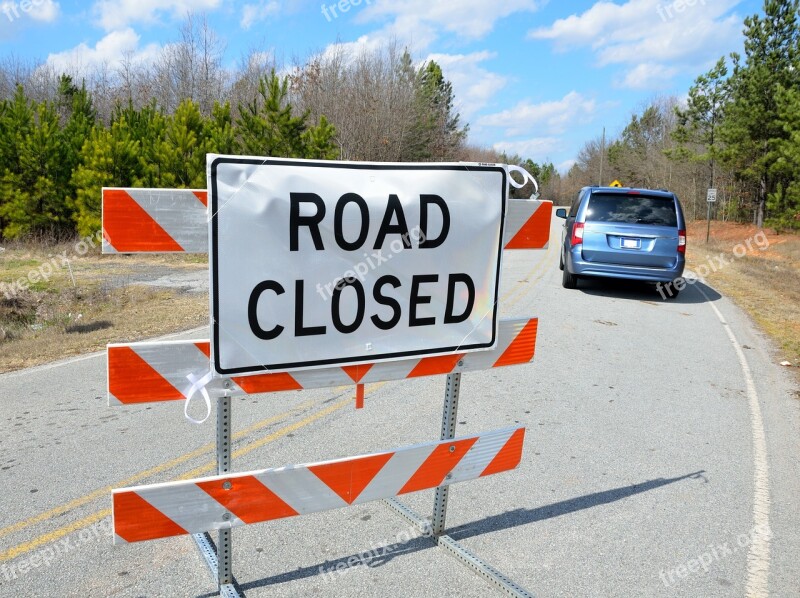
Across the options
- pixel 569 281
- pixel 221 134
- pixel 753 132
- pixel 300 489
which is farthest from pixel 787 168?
pixel 300 489

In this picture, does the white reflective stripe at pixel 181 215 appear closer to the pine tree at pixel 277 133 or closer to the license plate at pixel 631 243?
the license plate at pixel 631 243

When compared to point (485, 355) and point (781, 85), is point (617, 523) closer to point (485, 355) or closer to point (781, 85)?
point (485, 355)

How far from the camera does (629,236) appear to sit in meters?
12.4

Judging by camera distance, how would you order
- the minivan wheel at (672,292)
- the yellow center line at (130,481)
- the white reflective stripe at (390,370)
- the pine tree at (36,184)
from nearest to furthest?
1. the white reflective stripe at (390,370)
2. the yellow center line at (130,481)
3. the minivan wheel at (672,292)
4. the pine tree at (36,184)

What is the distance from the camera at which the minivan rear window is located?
12516 mm

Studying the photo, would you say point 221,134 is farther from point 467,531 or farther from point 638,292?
point 467,531

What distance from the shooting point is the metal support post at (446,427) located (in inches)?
139

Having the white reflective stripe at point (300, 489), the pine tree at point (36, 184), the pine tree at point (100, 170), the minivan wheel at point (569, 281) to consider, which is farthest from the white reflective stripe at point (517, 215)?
the pine tree at point (36, 184)

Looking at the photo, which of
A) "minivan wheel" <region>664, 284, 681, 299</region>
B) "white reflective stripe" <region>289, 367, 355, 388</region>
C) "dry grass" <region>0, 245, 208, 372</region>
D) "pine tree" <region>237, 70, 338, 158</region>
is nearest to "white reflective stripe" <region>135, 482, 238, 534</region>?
"white reflective stripe" <region>289, 367, 355, 388</region>

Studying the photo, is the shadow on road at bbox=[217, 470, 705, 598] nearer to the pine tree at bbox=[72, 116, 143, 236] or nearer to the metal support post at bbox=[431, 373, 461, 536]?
the metal support post at bbox=[431, 373, 461, 536]

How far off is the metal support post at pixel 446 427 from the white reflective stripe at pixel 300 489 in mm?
752

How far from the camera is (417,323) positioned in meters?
3.17

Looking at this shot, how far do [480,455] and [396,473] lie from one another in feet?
1.75

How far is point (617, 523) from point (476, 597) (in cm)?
128
